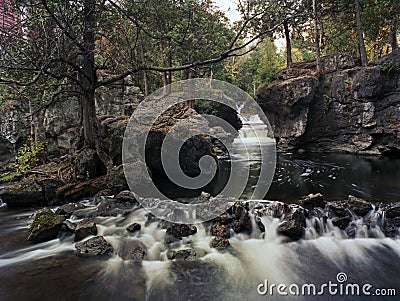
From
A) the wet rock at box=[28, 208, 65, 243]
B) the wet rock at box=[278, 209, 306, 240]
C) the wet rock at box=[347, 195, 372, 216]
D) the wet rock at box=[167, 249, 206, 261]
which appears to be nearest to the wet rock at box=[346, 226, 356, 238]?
the wet rock at box=[347, 195, 372, 216]

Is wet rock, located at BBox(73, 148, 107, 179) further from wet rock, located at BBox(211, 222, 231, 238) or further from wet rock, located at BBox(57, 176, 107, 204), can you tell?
wet rock, located at BBox(211, 222, 231, 238)

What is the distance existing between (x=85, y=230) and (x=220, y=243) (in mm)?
2993

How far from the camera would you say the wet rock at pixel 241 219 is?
598cm

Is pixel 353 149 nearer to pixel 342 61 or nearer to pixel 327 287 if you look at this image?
pixel 342 61

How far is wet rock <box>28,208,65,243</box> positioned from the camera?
562 cm

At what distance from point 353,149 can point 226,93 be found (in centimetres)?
1081

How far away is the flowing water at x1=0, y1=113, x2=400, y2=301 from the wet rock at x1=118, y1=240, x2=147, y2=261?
10cm

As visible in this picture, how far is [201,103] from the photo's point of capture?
20.7 m

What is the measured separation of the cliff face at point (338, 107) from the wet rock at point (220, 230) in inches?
494

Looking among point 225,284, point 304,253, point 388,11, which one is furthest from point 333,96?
point 225,284

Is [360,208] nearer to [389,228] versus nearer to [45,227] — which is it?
[389,228]

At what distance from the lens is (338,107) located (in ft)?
54.7

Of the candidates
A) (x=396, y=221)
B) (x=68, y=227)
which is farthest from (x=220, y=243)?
(x=396, y=221)

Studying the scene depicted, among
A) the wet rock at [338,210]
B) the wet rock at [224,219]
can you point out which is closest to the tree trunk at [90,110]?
the wet rock at [224,219]
